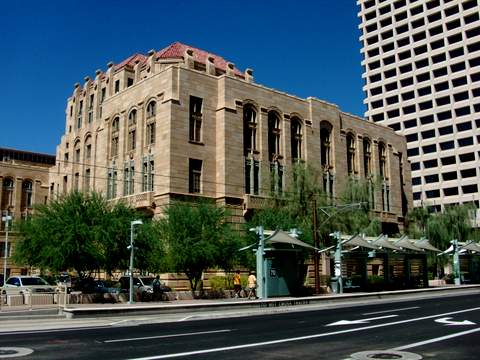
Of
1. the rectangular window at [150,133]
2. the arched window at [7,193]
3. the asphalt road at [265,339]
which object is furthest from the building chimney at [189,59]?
the asphalt road at [265,339]

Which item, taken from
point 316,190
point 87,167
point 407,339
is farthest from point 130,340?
point 87,167

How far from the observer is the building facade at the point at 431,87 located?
92062 mm

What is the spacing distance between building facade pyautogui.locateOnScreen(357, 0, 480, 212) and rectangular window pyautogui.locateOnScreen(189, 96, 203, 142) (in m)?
55.1

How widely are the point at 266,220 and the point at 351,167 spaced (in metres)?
22.7

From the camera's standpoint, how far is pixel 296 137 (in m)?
52.7

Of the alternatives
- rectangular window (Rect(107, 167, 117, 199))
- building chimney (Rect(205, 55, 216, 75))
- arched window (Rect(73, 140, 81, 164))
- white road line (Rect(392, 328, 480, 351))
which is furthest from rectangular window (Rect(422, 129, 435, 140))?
white road line (Rect(392, 328, 480, 351))

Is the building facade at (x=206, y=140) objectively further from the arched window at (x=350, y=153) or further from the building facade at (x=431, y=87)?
the building facade at (x=431, y=87)

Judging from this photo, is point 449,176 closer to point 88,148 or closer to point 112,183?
point 88,148

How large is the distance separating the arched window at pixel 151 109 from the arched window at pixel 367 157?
25.9m

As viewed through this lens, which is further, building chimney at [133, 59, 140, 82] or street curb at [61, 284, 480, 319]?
building chimney at [133, 59, 140, 82]

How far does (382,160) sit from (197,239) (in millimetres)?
37397

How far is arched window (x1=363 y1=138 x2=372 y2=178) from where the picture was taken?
60.1 meters

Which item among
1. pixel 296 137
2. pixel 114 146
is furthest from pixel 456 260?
pixel 114 146

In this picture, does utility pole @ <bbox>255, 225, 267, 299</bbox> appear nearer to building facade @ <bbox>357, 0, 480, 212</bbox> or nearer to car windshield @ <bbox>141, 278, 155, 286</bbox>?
car windshield @ <bbox>141, 278, 155, 286</bbox>
